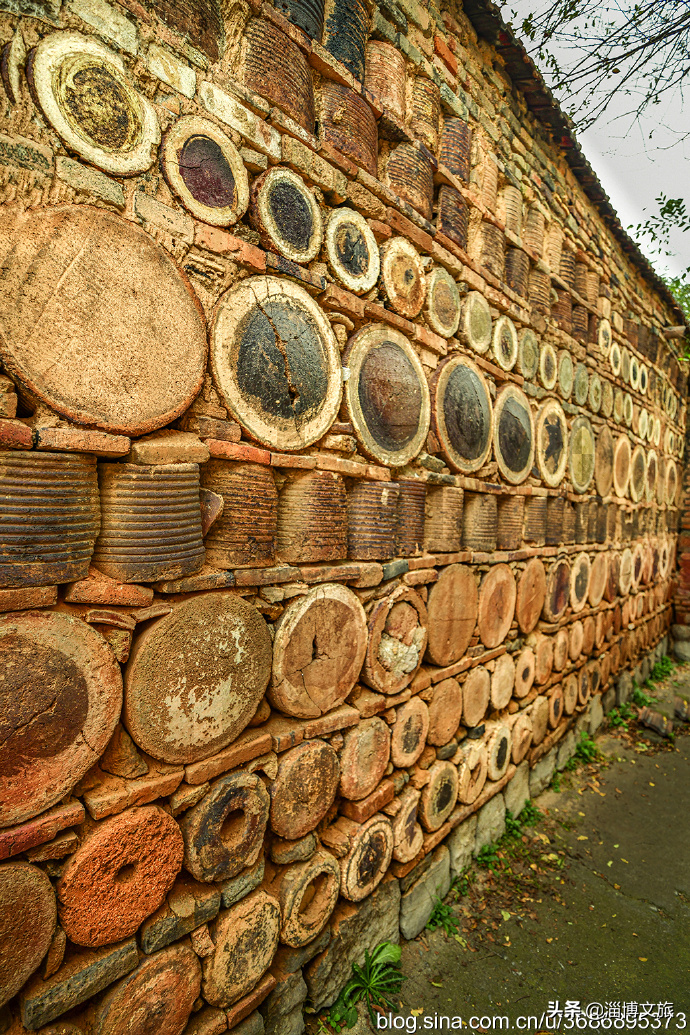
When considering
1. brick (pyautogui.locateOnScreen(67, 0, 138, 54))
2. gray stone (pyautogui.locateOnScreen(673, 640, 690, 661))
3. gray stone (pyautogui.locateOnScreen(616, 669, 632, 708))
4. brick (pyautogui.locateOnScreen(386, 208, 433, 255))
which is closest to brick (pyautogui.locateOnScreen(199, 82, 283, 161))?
brick (pyautogui.locateOnScreen(67, 0, 138, 54))

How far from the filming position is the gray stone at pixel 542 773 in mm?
3711

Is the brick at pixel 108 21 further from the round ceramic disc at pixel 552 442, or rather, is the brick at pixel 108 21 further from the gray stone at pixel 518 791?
the gray stone at pixel 518 791

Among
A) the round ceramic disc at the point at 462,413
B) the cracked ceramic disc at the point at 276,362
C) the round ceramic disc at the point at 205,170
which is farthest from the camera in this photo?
the round ceramic disc at the point at 462,413

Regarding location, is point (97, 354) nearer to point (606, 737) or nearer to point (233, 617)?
point (233, 617)

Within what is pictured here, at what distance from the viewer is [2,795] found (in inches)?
41.9

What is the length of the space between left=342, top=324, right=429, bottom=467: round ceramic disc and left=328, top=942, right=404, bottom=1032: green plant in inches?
89.1

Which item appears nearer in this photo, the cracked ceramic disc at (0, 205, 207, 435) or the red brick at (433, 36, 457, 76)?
the cracked ceramic disc at (0, 205, 207, 435)

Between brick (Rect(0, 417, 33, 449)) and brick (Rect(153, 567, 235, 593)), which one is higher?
brick (Rect(0, 417, 33, 449))

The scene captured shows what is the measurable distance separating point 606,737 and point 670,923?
2406 millimetres

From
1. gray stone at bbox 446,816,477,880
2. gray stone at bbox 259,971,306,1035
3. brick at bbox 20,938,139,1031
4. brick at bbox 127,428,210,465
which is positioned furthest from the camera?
gray stone at bbox 446,816,477,880

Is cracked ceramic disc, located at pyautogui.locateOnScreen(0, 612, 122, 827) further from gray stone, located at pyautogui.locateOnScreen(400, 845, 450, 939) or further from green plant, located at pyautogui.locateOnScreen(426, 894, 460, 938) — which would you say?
green plant, located at pyautogui.locateOnScreen(426, 894, 460, 938)

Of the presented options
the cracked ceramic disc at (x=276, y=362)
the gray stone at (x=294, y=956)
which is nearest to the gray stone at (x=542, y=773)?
the gray stone at (x=294, y=956)

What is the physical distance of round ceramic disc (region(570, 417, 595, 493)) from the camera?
418 centimetres

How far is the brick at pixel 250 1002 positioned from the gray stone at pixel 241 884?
35 centimetres
